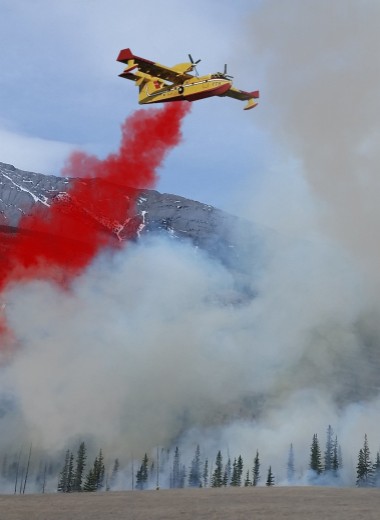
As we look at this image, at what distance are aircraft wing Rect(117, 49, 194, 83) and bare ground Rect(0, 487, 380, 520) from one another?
6466 cm

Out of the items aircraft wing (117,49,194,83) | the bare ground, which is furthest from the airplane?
the bare ground

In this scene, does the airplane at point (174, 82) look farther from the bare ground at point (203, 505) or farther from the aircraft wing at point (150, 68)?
the bare ground at point (203, 505)

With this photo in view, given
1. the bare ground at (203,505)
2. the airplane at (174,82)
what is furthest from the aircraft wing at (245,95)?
the bare ground at (203,505)

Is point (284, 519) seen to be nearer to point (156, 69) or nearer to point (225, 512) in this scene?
point (225, 512)

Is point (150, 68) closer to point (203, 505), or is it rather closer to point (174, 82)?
point (174, 82)

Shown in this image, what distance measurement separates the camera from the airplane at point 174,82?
117250 millimetres

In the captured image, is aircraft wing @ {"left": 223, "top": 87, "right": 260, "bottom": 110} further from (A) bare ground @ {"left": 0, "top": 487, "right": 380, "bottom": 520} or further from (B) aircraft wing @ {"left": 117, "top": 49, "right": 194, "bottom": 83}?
(A) bare ground @ {"left": 0, "top": 487, "right": 380, "bottom": 520}

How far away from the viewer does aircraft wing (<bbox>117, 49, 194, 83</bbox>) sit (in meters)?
121

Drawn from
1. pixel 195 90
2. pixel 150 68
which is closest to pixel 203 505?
pixel 195 90

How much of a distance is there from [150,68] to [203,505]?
7259cm

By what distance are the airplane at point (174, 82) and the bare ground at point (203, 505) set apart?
199 ft

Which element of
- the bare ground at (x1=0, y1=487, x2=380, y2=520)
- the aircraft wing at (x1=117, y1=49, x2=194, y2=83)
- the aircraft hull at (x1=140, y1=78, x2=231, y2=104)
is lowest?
the bare ground at (x1=0, y1=487, x2=380, y2=520)

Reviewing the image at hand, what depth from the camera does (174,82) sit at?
404 feet

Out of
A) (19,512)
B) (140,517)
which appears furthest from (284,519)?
(19,512)
